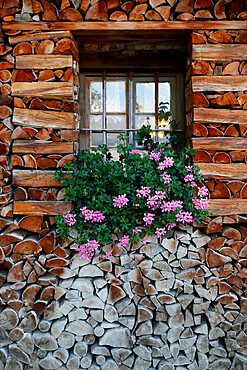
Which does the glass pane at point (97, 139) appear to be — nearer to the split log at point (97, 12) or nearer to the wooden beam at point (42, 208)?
the wooden beam at point (42, 208)

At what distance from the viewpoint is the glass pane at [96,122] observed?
2.85 m

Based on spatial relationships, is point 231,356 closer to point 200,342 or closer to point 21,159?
point 200,342

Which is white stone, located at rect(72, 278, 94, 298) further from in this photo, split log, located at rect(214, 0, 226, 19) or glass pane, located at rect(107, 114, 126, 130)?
split log, located at rect(214, 0, 226, 19)

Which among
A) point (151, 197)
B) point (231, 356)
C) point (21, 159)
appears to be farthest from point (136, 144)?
point (231, 356)

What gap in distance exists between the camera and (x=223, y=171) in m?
2.34

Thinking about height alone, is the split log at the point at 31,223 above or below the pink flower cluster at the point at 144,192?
below

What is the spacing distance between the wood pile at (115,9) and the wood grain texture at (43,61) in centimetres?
29

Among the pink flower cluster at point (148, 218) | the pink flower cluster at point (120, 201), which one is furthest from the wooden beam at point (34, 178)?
the pink flower cluster at point (148, 218)

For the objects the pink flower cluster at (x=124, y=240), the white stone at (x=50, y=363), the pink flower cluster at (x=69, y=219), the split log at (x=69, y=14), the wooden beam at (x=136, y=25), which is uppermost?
the split log at (x=69, y=14)

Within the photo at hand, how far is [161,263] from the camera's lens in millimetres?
2285

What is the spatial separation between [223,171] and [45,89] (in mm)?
1506

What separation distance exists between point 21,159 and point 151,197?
104 centimetres

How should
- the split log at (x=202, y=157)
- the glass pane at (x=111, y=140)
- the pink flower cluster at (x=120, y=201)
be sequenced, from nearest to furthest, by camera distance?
1. the pink flower cluster at (x=120, y=201)
2. the split log at (x=202, y=157)
3. the glass pane at (x=111, y=140)

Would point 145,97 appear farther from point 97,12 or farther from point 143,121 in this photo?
point 97,12
